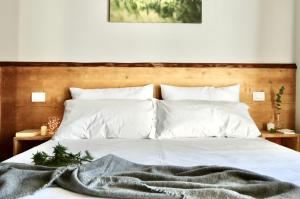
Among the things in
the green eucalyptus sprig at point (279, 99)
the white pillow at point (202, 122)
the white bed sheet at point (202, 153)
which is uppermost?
the green eucalyptus sprig at point (279, 99)

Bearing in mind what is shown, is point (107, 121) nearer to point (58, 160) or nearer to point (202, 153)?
point (202, 153)

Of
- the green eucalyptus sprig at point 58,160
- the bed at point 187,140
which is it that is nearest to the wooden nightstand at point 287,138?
the bed at point 187,140

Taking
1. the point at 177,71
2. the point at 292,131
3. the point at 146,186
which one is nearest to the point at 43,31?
the point at 177,71

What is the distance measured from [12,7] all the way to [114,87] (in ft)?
4.04

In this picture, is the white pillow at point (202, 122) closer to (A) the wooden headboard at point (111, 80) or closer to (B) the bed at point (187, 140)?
(B) the bed at point (187, 140)

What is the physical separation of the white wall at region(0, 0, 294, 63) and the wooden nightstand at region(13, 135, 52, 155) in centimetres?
79

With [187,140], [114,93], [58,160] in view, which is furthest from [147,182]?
[114,93]

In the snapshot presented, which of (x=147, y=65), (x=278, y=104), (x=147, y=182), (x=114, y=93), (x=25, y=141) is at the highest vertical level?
(x=147, y=65)

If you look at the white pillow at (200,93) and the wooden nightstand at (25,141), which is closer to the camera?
the wooden nightstand at (25,141)

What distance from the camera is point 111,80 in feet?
9.96

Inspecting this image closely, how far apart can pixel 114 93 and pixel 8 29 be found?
1178mm

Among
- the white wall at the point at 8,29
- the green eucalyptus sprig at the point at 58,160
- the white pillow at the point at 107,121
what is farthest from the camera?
the white wall at the point at 8,29

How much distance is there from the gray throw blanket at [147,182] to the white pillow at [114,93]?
4.72 ft

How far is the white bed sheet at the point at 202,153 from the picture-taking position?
158 cm
